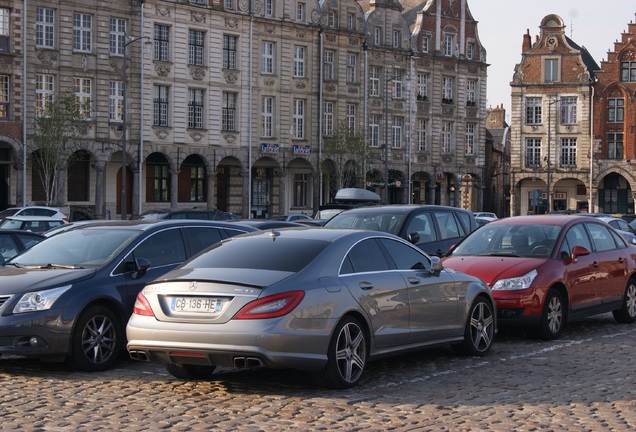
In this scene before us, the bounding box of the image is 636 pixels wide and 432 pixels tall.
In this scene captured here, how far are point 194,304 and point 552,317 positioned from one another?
6329mm

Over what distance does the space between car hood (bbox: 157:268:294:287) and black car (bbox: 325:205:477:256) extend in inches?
294

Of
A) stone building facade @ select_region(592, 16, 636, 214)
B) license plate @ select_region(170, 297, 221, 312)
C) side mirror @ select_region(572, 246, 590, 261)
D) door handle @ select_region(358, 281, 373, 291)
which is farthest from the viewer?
stone building facade @ select_region(592, 16, 636, 214)

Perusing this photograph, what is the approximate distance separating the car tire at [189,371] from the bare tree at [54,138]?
3827 centimetres

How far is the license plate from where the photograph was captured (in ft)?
32.0

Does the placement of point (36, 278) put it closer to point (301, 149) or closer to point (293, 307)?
point (293, 307)

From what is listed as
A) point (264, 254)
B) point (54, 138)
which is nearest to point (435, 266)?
point (264, 254)

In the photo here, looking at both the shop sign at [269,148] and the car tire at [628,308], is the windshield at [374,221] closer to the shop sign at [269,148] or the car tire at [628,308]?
the car tire at [628,308]

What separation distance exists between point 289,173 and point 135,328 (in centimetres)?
5351

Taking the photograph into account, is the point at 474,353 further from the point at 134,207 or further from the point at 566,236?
the point at 134,207

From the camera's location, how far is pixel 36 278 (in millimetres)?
11344

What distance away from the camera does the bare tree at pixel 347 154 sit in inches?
2459

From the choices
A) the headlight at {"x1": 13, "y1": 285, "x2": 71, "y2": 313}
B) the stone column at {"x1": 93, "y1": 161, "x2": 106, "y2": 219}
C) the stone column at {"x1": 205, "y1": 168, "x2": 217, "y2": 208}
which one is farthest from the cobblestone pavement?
the stone column at {"x1": 205, "y1": 168, "x2": 217, "y2": 208}

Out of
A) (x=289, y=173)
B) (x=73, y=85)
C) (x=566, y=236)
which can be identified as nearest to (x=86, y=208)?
(x=73, y=85)

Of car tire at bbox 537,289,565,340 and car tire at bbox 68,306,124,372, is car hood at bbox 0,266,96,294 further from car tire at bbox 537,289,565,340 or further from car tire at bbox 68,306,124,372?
car tire at bbox 537,289,565,340
